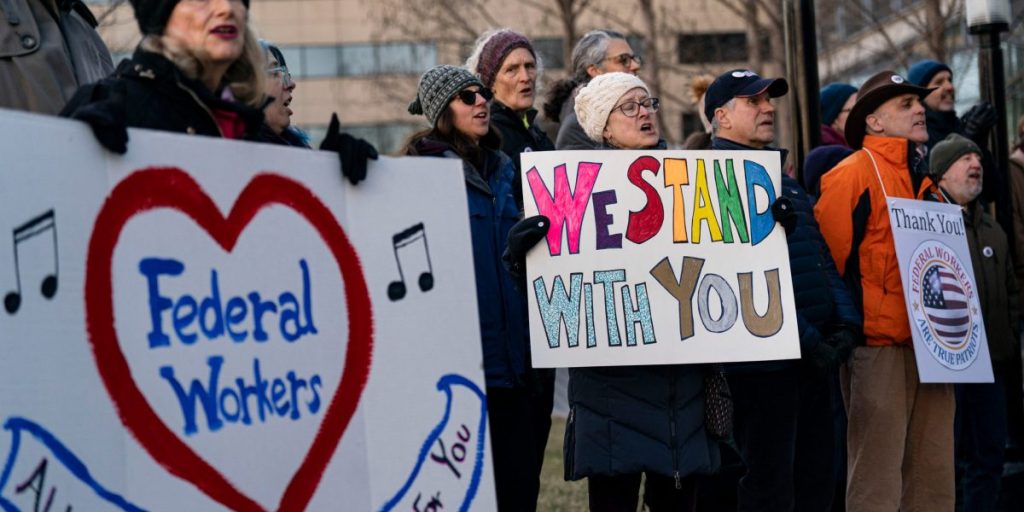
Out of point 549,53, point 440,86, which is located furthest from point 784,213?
point 549,53

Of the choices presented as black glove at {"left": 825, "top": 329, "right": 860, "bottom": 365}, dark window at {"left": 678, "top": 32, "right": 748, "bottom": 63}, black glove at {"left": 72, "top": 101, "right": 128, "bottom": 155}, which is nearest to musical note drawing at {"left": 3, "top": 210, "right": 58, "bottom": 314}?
black glove at {"left": 72, "top": 101, "right": 128, "bottom": 155}

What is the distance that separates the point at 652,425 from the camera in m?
5.59

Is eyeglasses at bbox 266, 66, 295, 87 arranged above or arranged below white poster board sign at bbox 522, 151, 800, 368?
above

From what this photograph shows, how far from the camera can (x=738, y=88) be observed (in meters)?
6.59

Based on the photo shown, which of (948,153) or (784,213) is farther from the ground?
(948,153)

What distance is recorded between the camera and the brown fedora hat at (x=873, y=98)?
277 inches

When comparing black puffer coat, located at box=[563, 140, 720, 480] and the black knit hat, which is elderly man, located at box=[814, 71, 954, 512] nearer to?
black puffer coat, located at box=[563, 140, 720, 480]

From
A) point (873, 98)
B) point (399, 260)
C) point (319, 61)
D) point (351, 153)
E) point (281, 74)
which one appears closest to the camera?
point (351, 153)

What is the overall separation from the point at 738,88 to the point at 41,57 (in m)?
3.07

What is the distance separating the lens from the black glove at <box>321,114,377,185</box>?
→ 4.03 meters

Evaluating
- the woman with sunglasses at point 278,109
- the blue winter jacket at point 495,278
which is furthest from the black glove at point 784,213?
the woman with sunglasses at point 278,109

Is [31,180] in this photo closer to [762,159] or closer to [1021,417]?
[762,159]

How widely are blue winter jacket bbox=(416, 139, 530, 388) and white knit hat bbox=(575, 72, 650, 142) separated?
43cm

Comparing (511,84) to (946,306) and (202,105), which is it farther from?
(202,105)
